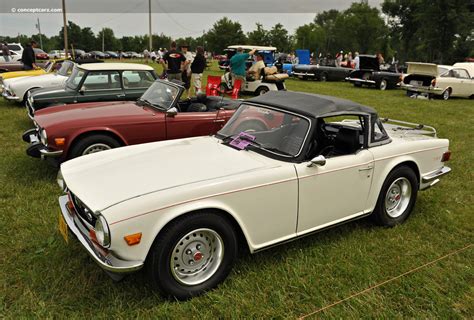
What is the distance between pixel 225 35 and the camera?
54188 mm

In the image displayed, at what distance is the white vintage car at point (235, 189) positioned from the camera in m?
2.61

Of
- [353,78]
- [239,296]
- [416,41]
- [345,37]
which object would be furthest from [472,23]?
[239,296]

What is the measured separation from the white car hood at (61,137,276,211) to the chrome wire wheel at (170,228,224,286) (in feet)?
1.39

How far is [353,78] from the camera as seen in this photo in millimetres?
19734

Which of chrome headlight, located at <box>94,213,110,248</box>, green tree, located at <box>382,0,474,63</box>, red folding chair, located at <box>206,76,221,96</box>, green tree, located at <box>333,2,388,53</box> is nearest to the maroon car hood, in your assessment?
chrome headlight, located at <box>94,213,110,248</box>

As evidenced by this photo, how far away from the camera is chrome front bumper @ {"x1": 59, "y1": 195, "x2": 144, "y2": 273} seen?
8.31 ft

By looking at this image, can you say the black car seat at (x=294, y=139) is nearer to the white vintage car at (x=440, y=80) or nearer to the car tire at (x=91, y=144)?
the car tire at (x=91, y=144)

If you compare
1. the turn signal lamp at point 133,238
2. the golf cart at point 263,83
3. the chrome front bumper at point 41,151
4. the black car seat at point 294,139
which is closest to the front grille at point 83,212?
the turn signal lamp at point 133,238

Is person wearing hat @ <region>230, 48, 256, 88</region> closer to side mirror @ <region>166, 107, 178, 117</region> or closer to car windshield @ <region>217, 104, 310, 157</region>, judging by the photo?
side mirror @ <region>166, 107, 178, 117</region>

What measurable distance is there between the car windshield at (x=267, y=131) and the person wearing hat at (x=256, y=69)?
886cm

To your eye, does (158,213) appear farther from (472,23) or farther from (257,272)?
(472,23)

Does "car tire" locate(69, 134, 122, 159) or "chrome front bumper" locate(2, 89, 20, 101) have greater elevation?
"car tire" locate(69, 134, 122, 159)

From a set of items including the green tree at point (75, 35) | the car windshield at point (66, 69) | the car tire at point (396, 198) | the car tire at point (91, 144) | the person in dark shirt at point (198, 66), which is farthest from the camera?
the green tree at point (75, 35)

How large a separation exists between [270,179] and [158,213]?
944 mm
